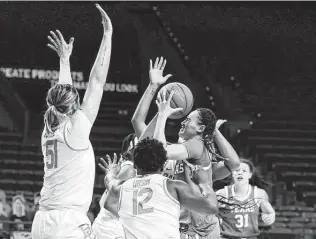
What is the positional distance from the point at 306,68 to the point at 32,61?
19.2 feet

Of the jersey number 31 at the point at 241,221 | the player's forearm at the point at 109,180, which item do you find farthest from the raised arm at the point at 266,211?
the player's forearm at the point at 109,180

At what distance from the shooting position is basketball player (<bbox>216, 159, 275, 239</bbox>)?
24.6 ft

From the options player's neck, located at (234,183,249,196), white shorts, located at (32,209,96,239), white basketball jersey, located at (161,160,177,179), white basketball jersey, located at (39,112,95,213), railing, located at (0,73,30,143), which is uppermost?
railing, located at (0,73,30,143)

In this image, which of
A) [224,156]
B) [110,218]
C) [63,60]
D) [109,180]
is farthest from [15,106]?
[109,180]

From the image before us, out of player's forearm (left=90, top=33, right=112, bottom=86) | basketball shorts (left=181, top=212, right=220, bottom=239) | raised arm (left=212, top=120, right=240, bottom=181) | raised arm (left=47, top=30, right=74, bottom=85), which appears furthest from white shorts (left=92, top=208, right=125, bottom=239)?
player's forearm (left=90, top=33, right=112, bottom=86)

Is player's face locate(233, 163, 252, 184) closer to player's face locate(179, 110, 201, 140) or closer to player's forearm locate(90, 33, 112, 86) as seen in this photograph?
player's face locate(179, 110, 201, 140)

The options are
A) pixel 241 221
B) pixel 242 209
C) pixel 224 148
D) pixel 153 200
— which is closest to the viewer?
pixel 153 200

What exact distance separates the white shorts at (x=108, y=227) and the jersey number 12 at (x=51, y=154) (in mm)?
1867

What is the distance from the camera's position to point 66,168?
3.53m

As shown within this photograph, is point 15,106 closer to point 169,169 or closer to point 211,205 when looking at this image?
point 169,169

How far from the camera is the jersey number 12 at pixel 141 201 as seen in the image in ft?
11.0

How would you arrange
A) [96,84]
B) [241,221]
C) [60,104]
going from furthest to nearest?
[241,221] < [96,84] < [60,104]

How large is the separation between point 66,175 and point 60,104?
38 centimetres

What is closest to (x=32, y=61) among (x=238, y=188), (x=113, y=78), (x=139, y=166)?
(x=113, y=78)
